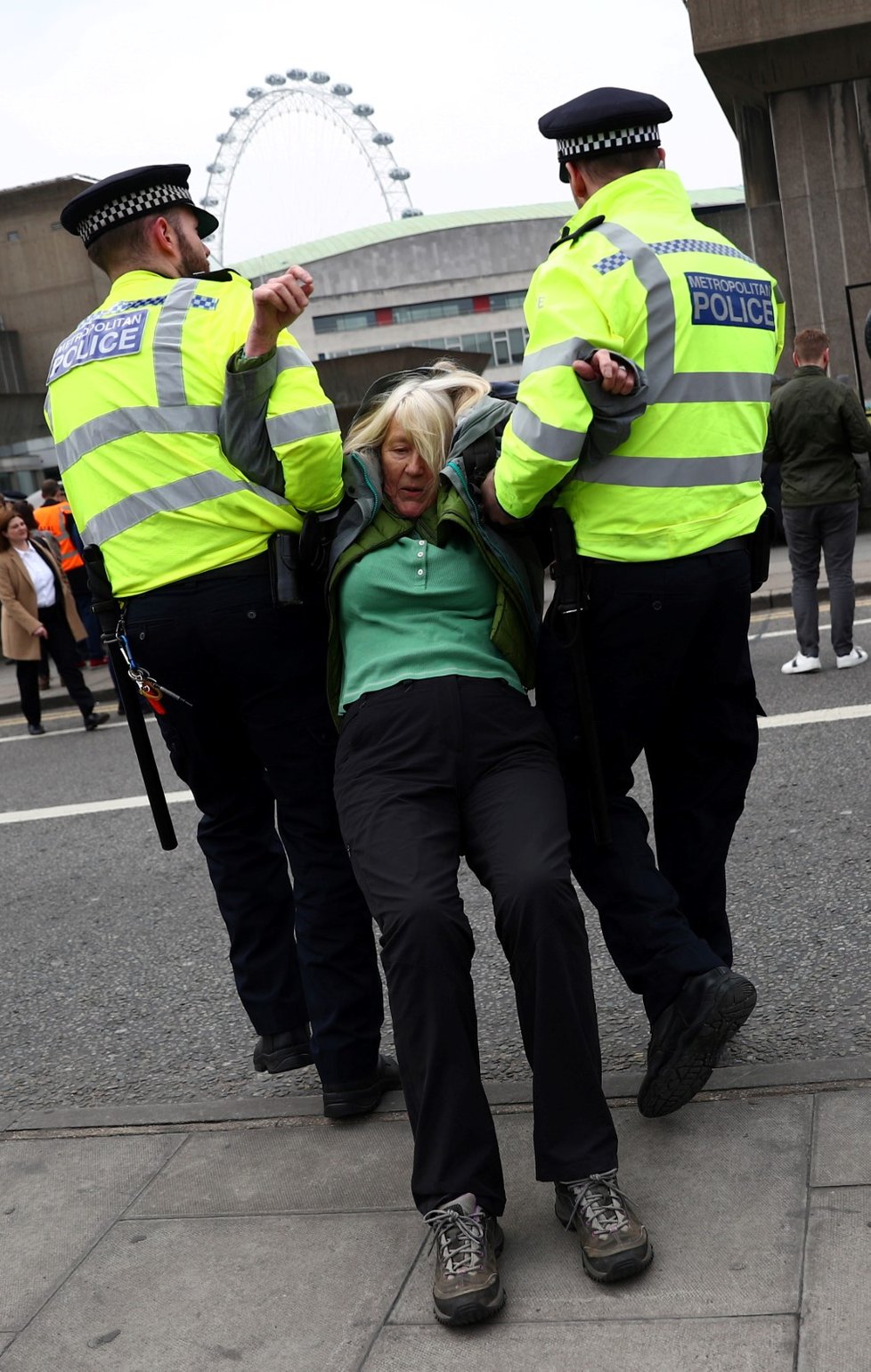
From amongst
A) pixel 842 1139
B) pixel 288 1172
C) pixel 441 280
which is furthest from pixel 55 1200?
pixel 441 280

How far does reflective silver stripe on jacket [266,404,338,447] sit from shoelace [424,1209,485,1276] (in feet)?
4.96

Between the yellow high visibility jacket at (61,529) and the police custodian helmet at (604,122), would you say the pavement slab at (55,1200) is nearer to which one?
the police custodian helmet at (604,122)

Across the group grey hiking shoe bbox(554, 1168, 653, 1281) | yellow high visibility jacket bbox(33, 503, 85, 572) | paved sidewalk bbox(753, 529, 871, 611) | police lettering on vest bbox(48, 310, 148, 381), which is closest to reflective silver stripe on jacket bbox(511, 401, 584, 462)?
police lettering on vest bbox(48, 310, 148, 381)

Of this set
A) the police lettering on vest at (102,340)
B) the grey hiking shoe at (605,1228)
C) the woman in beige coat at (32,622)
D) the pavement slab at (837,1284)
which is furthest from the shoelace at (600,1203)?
the woman in beige coat at (32,622)

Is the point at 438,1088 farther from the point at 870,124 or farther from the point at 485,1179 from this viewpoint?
the point at 870,124


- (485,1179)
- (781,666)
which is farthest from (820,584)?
(485,1179)

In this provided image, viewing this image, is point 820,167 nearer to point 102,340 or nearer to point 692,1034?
point 102,340

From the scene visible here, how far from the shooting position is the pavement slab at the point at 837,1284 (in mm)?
2154

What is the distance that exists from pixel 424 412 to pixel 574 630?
61 cm

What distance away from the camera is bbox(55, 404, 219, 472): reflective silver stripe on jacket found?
123 inches

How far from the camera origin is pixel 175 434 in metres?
3.15

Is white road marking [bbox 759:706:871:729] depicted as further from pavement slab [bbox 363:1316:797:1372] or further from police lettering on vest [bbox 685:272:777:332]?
pavement slab [bbox 363:1316:797:1372]

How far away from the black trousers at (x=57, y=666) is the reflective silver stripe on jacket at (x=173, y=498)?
726 cm

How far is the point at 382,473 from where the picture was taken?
10.4 ft
